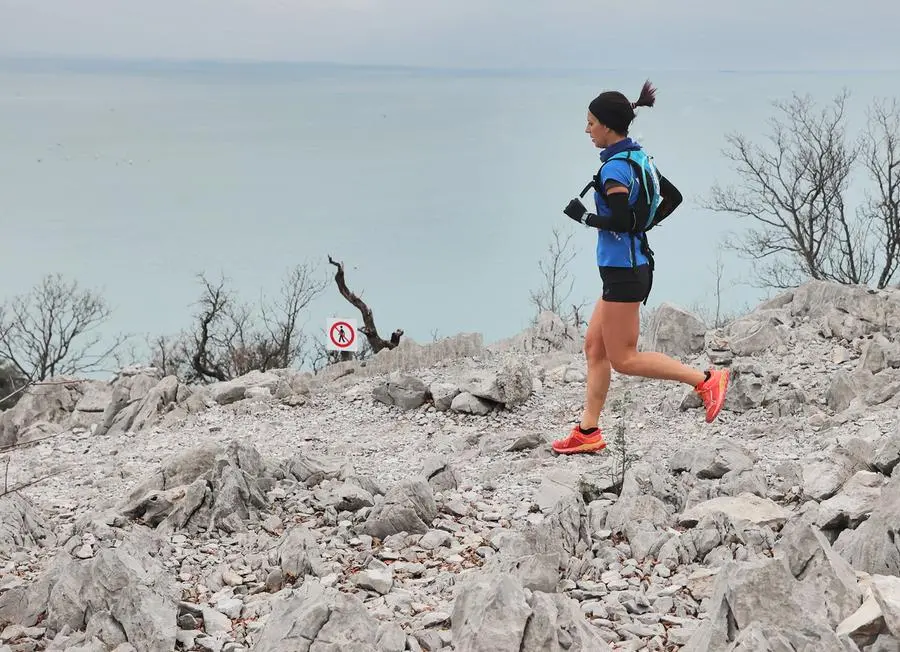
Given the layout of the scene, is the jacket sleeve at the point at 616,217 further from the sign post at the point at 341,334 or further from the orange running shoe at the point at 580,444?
the sign post at the point at 341,334

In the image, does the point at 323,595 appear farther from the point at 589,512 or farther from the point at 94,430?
the point at 94,430

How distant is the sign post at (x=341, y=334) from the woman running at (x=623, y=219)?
705cm

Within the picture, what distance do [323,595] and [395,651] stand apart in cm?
42

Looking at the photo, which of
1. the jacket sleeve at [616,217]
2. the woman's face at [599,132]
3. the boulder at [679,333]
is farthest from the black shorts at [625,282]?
the boulder at [679,333]

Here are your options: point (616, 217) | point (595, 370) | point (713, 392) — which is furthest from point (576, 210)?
point (713, 392)

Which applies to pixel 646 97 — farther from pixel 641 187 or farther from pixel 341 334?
pixel 341 334

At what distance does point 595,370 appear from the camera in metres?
8.38

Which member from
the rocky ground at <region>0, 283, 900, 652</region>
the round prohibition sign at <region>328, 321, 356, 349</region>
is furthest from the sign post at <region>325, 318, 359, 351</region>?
the rocky ground at <region>0, 283, 900, 652</region>

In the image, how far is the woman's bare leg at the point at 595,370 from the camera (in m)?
8.26

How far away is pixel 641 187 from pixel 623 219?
0.29 metres

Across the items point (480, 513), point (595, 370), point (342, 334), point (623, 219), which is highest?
point (623, 219)

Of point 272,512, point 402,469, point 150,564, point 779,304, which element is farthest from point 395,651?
point 779,304

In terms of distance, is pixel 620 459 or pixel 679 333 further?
pixel 679 333

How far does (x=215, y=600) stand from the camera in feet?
18.9
